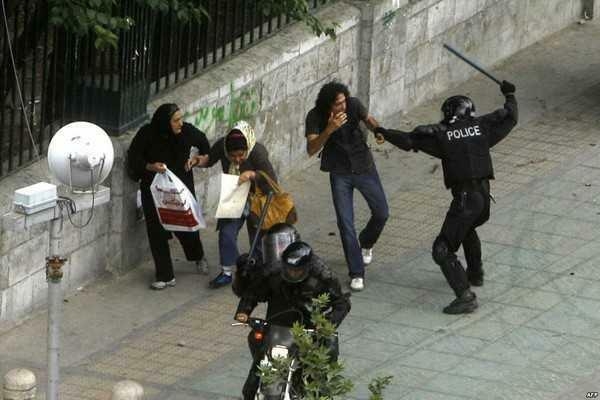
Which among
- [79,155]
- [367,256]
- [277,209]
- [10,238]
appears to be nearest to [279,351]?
[79,155]

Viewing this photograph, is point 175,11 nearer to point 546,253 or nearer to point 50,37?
point 50,37

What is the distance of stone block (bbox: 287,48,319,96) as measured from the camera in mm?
15625

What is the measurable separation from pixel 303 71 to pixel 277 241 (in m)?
4.90

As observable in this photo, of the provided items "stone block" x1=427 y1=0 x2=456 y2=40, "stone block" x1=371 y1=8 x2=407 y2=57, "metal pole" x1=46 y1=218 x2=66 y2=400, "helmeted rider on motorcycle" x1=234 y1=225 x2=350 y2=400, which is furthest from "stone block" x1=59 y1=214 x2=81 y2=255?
"stone block" x1=427 y1=0 x2=456 y2=40

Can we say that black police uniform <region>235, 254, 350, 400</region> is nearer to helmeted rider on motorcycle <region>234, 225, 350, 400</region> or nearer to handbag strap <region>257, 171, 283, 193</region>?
helmeted rider on motorcycle <region>234, 225, 350, 400</region>

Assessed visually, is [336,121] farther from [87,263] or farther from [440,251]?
[87,263]

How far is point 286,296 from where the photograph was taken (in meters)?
10.8

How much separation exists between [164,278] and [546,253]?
10.00 ft

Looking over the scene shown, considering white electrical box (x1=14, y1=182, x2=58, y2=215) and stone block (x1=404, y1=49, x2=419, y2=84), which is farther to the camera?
stone block (x1=404, y1=49, x2=419, y2=84)

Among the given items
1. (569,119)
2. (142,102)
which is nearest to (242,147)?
(142,102)

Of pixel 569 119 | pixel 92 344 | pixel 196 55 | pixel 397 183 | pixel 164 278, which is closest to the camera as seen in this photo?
pixel 92 344

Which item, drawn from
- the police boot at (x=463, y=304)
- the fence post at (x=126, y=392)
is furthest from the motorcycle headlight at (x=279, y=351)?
the police boot at (x=463, y=304)

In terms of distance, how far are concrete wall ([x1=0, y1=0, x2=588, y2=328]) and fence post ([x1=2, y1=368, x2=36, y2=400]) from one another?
0.98 meters

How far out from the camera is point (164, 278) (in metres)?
13.5
